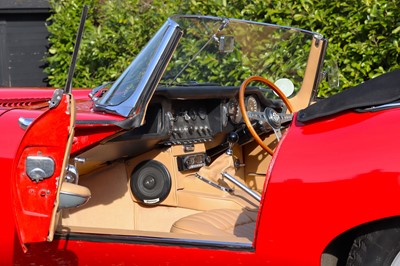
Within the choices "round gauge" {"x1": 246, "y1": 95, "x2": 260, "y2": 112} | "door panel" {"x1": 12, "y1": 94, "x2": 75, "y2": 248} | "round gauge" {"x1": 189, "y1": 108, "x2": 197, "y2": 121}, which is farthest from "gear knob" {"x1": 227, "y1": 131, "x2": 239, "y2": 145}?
"door panel" {"x1": 12, "y1": 94, "x2": 75, "y2": 248}

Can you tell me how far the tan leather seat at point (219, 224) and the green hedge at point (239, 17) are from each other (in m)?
3.21

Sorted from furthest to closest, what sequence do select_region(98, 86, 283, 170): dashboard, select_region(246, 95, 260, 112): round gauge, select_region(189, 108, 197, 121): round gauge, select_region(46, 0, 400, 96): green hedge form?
1. select_region(46, 0, 400, 96): green hedge
2. select_region(246, 95, 260, 112): round gauge
3. select_region(189, 108, 197, 121): round gauge
4. select_region(98, 86, 283, 170): dashboard

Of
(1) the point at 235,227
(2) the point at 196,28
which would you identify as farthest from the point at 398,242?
(2) the point at 196,28

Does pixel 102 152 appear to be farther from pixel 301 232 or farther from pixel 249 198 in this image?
pixel 301 232

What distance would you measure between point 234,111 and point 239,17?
12.5 ft

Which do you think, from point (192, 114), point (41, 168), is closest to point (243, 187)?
point (192, 114)

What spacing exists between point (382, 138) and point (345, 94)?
14.4 inches

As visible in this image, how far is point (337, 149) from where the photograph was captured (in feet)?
10.8

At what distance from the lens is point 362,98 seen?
343cm

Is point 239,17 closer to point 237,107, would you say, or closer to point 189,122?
point 237,107

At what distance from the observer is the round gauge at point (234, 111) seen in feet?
15.4

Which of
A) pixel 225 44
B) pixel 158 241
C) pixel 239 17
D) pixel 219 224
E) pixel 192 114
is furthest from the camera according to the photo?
pixel 239 17

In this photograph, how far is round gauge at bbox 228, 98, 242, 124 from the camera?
471 centimetres

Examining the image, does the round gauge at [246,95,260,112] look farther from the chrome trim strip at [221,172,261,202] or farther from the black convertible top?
the black convertible top
